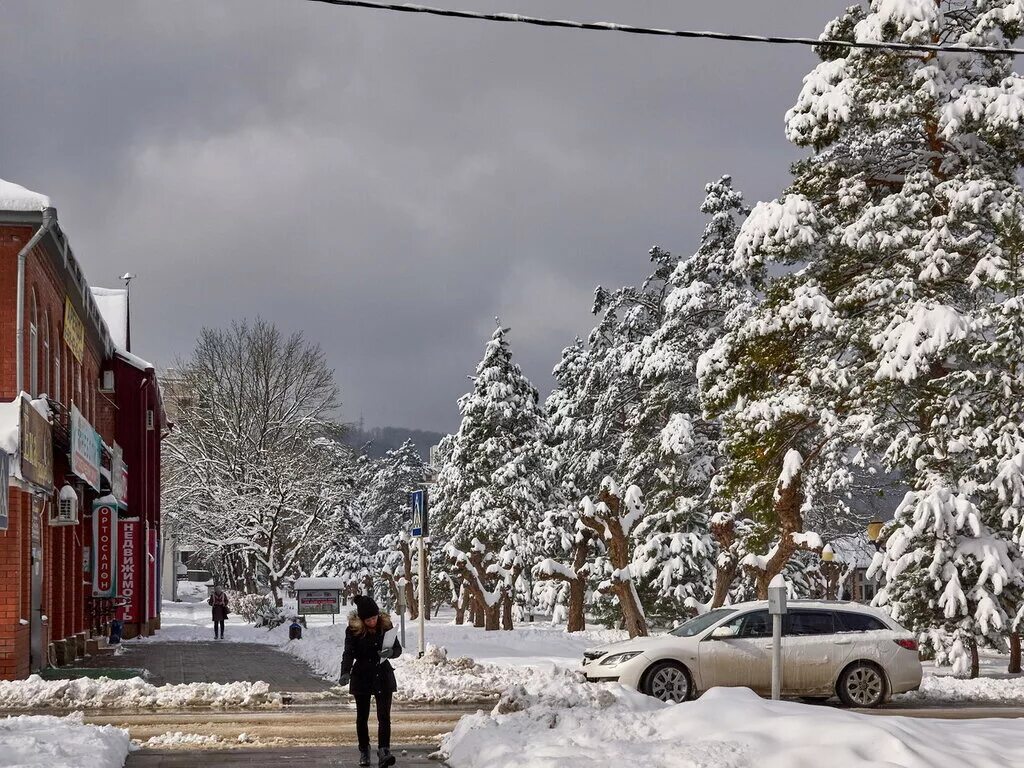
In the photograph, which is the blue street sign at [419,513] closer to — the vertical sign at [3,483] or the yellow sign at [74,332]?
the vertical sign at [3,483]

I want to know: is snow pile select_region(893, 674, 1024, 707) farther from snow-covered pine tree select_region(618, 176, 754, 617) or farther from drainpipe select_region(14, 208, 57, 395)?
drainpipe select_region(14, 208, 57, 395)

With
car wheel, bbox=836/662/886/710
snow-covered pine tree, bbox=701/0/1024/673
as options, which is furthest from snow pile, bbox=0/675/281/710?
snow-covered pine tree, bbox=701/0/1024/673

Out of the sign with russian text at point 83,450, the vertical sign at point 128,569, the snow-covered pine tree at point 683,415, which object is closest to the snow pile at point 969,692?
the snow-covered pine tree at point 683,415

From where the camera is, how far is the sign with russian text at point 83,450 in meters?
26.3

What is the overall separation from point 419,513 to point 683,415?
13.9 meters

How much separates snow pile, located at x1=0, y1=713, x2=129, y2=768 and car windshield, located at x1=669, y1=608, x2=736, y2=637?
8420 millimetres

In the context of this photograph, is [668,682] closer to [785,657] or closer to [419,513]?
[785,657]

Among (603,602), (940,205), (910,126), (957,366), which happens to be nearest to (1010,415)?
(957,366)

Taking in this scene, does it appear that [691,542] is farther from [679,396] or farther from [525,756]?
[525,756]

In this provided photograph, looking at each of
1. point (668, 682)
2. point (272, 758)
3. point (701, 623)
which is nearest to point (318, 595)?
point (701, 623)

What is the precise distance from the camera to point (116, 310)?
51.0 metres

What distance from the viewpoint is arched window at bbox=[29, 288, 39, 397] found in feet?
78.2

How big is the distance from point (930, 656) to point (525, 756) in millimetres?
14895

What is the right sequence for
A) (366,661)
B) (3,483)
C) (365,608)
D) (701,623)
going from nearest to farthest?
(366,661) → (365,608) → (701,623) → (3,483)
